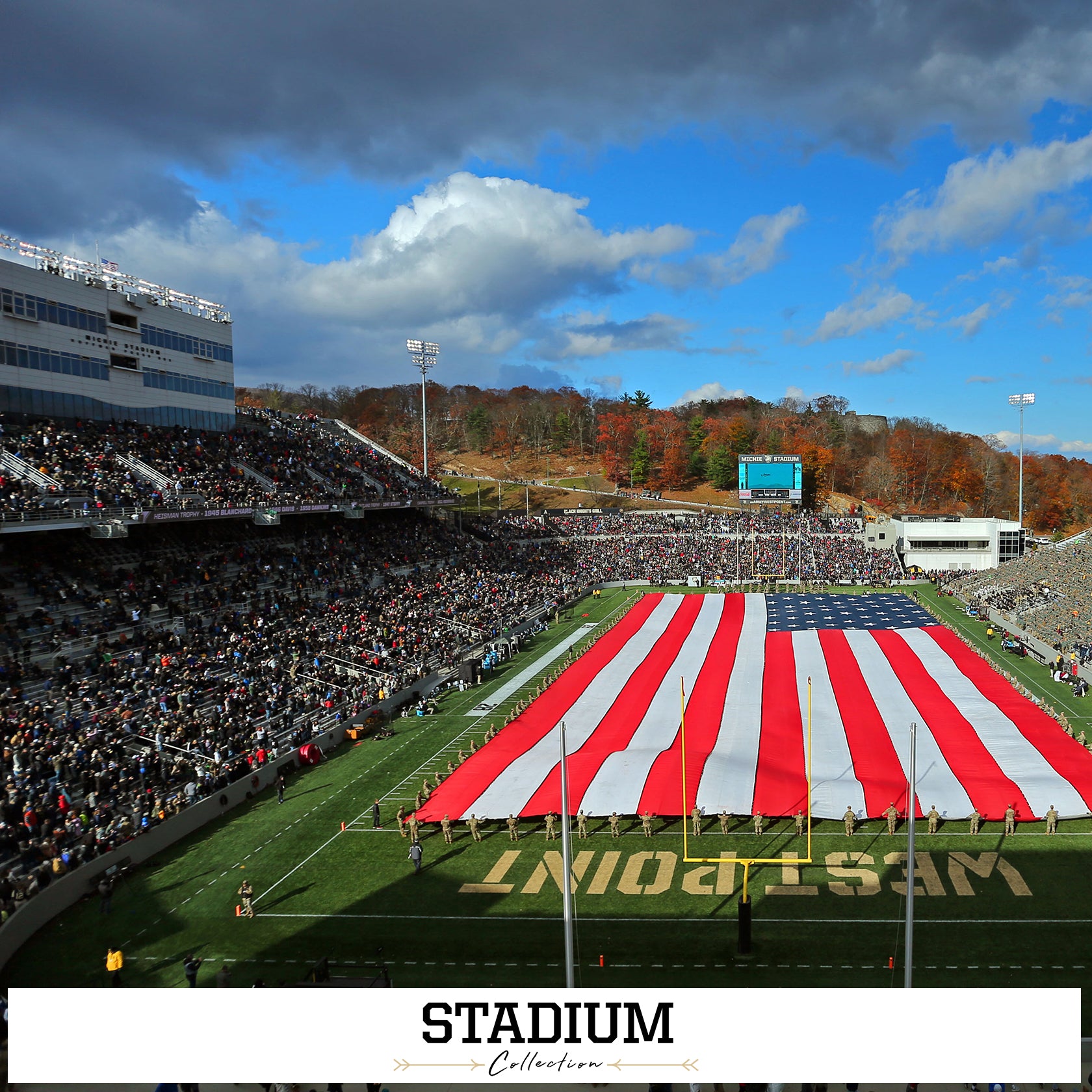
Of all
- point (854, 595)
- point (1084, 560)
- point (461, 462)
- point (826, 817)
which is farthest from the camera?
point (461, 462)

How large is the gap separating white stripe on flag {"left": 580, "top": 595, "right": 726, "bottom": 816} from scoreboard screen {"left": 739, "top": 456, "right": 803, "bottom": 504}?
141ft

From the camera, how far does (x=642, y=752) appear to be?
25781 millimetres

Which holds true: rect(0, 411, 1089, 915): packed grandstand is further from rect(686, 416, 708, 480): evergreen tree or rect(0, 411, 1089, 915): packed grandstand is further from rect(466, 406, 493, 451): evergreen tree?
rect(466, 406, 493, 451): evergreen tree

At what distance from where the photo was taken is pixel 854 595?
200 ft

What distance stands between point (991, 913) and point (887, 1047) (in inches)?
366

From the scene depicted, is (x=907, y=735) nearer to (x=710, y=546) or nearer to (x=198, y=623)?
(x=198, y=623)

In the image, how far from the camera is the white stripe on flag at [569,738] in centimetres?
2303

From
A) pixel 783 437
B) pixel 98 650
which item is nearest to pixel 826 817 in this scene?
pixel 98 650

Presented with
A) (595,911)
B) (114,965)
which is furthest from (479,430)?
(114,965)

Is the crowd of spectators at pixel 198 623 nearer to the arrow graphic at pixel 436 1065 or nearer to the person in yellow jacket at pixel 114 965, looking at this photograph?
the person in yellow jacket at pixel 114 965

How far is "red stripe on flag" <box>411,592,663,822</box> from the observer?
917 inches

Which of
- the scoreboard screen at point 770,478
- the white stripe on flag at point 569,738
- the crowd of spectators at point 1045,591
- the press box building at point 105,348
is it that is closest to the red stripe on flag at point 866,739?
the white stripe on flag at point 569,738

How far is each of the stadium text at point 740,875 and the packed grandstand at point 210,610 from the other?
1045 cm

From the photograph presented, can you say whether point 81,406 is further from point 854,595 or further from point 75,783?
point 854,595
